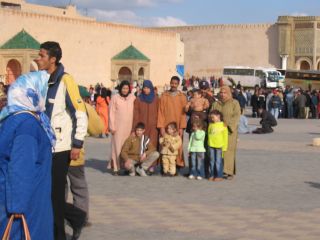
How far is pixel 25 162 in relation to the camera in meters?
3.85

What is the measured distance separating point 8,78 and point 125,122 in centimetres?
2705

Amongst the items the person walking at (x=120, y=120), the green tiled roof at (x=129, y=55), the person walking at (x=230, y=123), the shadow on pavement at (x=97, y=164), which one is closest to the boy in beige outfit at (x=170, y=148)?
the person walking at (x=120, y=120)

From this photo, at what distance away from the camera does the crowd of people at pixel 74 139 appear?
391 centimetres

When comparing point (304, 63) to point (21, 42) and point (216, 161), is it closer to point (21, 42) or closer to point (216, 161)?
point (21, 42)

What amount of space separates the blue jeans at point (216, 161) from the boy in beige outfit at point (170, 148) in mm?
589

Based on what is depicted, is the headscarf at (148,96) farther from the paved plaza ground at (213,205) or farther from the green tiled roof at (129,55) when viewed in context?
the green tiled roof at (129,55)

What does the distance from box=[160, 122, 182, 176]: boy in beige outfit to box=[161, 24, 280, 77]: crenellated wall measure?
53.7 m

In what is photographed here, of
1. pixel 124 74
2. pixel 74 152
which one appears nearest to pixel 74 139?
pixel 74 152

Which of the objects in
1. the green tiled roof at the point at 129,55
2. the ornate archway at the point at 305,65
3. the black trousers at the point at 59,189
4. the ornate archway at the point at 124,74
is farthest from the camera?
the ornate archway at the point at 305,65

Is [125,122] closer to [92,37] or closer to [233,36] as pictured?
[92,37]

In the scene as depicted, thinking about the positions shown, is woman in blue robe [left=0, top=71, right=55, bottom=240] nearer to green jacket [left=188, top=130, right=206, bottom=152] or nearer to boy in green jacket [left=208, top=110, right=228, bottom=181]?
boy in green jacket [left=208, top=110, right=228, bottom=181]

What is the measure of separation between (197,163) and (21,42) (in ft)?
91.6

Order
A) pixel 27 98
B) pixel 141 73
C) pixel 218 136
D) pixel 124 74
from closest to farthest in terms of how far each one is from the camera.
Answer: pixel 27 98 → pixel 218 136 → pixel 141 73 → pixel 124 74

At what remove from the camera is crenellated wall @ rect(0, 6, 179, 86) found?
39281mm
